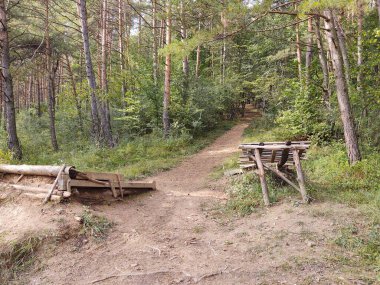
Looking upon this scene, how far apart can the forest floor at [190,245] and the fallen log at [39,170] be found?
71cm

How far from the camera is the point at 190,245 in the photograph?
18.4ft

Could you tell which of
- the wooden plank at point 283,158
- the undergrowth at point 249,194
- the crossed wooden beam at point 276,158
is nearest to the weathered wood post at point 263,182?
the crossed wooden beam at point 276,158

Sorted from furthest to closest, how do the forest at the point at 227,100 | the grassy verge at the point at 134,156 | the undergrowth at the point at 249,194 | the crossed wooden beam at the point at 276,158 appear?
the grassy verge at the point at 134,156 < the forest at the point at 227,100 < the undergrowth at the point at 249,194 < the crossed wooden beam at the point at 276,158

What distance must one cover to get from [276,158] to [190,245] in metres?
4.01

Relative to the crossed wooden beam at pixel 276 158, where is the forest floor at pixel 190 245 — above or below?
below

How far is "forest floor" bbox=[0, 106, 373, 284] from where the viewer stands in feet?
14.8

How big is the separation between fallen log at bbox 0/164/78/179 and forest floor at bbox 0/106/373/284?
71 cm

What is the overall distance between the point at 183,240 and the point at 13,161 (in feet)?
22.7

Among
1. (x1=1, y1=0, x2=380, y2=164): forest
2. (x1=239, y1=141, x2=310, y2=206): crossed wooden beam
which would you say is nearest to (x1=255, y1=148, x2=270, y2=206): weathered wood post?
(x1=239, y1=141, x2=310, y2=206): crossed wooden beam

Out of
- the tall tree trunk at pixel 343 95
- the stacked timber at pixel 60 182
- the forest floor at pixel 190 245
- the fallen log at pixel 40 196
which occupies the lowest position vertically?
the forest floor at pixel 190 245

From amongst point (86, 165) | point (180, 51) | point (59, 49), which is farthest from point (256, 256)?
point (59, 49)

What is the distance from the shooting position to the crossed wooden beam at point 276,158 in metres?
7.02

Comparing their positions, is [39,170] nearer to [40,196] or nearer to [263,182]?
[40,196]

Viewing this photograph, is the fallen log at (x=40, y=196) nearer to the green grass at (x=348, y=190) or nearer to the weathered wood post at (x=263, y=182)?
the green grass at (x=348, y=190)
